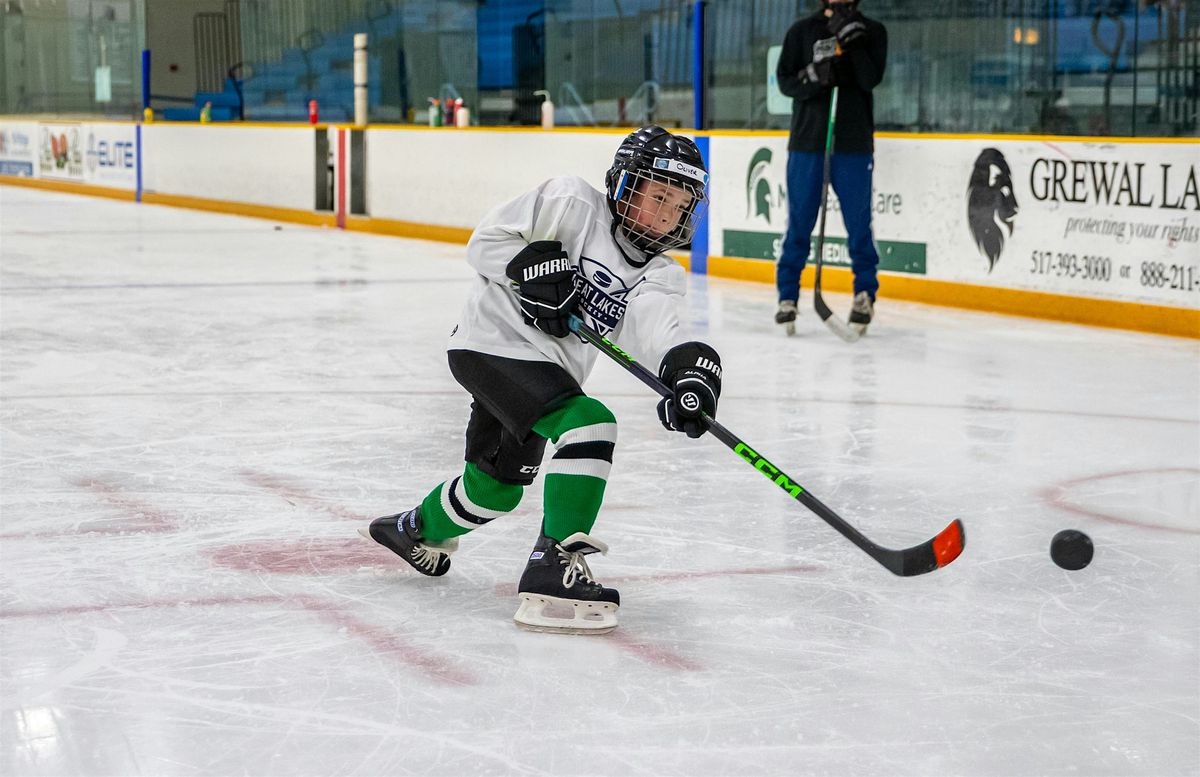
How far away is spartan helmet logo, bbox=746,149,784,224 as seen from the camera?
7363 millimetres

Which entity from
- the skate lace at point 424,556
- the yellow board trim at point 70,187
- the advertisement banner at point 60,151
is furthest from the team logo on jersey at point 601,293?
the advertisement banner at point 60,151

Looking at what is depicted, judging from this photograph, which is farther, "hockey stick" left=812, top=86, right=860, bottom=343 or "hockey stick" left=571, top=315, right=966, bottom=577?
"hockey stick" left=812, top=86, right=860, bottom=343

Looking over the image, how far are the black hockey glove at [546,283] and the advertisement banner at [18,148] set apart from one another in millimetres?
15897

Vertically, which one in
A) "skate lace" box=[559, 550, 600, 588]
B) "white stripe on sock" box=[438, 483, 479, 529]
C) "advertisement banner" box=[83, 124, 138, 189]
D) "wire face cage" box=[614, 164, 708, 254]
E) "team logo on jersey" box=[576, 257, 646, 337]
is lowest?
"skate lace" box=[559, 550, 600, 588]

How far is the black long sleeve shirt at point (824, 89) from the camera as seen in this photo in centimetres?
552

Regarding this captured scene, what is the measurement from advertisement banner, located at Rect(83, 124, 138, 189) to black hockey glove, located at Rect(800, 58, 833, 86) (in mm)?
10305

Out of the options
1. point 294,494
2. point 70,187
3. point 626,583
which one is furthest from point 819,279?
point 70,187

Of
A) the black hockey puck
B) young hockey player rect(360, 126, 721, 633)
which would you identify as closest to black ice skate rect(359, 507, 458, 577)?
young hockey player rect(360, 126, 721, 633)

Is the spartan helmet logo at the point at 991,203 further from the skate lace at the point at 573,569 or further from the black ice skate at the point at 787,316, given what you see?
the skate lace at the point at 573,569

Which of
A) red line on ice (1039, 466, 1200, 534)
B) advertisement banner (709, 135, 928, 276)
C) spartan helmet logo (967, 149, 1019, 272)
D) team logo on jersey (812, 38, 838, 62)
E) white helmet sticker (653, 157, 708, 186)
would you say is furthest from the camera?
advertisement banner (709, 135, 928, 276)

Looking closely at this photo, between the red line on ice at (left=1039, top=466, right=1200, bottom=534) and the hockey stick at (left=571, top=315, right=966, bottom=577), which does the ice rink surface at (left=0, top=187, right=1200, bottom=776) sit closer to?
the red line on ice at (left=1039, top=466, right=1200, bottom=534)

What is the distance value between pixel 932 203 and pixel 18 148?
13439 mm

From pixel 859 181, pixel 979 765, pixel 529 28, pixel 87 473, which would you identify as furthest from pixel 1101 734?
pixel 529 28

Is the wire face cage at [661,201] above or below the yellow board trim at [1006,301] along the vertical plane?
above
